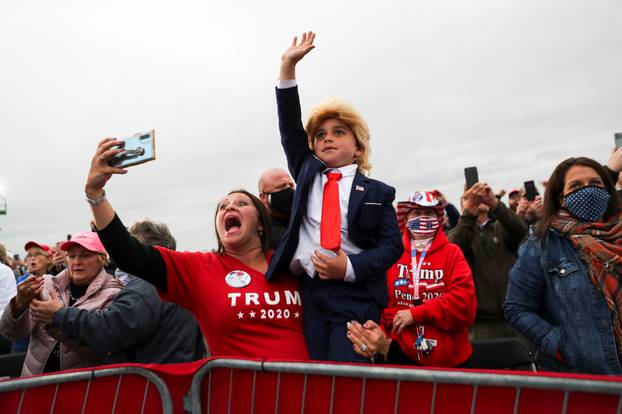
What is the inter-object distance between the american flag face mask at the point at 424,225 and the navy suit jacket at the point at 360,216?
1031mm

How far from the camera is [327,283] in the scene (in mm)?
2170

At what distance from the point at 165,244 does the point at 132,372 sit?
61.4 inches

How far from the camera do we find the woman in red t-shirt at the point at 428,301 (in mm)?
2877

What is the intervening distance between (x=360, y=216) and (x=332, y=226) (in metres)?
0.18

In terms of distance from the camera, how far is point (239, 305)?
2.25 meters

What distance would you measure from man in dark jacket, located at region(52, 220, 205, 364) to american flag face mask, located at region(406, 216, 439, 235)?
1.62m

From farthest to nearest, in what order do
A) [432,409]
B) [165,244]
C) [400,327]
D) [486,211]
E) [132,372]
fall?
[486,211] → [165,244] → [400,327] → [132,372] → [432,409]

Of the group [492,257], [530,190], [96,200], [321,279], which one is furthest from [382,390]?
[530,190]

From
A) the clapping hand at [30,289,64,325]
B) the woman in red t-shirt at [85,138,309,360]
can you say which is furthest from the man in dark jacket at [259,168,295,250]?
the clapping hand at [30,289,64,325]

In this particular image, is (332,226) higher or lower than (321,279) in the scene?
higher

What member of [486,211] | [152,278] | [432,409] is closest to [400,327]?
[432,409]

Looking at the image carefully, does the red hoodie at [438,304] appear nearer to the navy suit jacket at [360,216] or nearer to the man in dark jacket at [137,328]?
the navy suit jacket at [360,216]

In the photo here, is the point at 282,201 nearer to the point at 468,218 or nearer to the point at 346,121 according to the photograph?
the point at 346,121

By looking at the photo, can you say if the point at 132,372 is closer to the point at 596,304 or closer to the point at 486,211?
the point at 596,304
